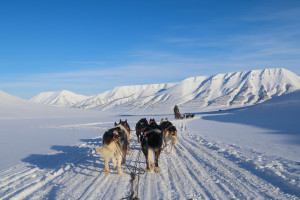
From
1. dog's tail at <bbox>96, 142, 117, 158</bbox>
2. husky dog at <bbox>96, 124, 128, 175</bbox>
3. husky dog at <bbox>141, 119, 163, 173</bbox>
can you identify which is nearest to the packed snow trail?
husky dog at <bbox>141, 119, 163, 173</bbox>

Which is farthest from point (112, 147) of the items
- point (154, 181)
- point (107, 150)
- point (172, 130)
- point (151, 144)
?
point (172, 130)

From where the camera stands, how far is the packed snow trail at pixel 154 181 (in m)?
4.52

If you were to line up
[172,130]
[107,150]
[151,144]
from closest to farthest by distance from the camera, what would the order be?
1. [107,150]
2. [151,144]
3. [172,130]

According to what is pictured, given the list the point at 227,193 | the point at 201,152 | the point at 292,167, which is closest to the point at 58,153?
the point at 201,152

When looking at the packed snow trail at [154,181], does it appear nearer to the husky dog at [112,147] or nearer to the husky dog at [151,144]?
the husky dog at [151,144]

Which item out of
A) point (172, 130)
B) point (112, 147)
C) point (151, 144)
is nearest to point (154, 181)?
point (151, 144)

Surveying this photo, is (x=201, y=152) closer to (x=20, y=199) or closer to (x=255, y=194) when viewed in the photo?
(x=255, y=194)

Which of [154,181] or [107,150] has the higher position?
[107,150]

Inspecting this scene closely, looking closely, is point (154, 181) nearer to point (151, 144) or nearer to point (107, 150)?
point (151, 144)

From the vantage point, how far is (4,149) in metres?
9.77

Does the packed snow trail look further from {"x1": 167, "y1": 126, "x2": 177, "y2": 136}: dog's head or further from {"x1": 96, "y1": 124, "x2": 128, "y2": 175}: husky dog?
{"x1": 167, "y1": 126, "x2": 177, "y2": 136}: dog's head

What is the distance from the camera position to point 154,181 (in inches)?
209

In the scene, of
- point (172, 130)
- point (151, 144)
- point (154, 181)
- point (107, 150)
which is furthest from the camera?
point (172, 130)

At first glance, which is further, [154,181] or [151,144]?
[151,144]
